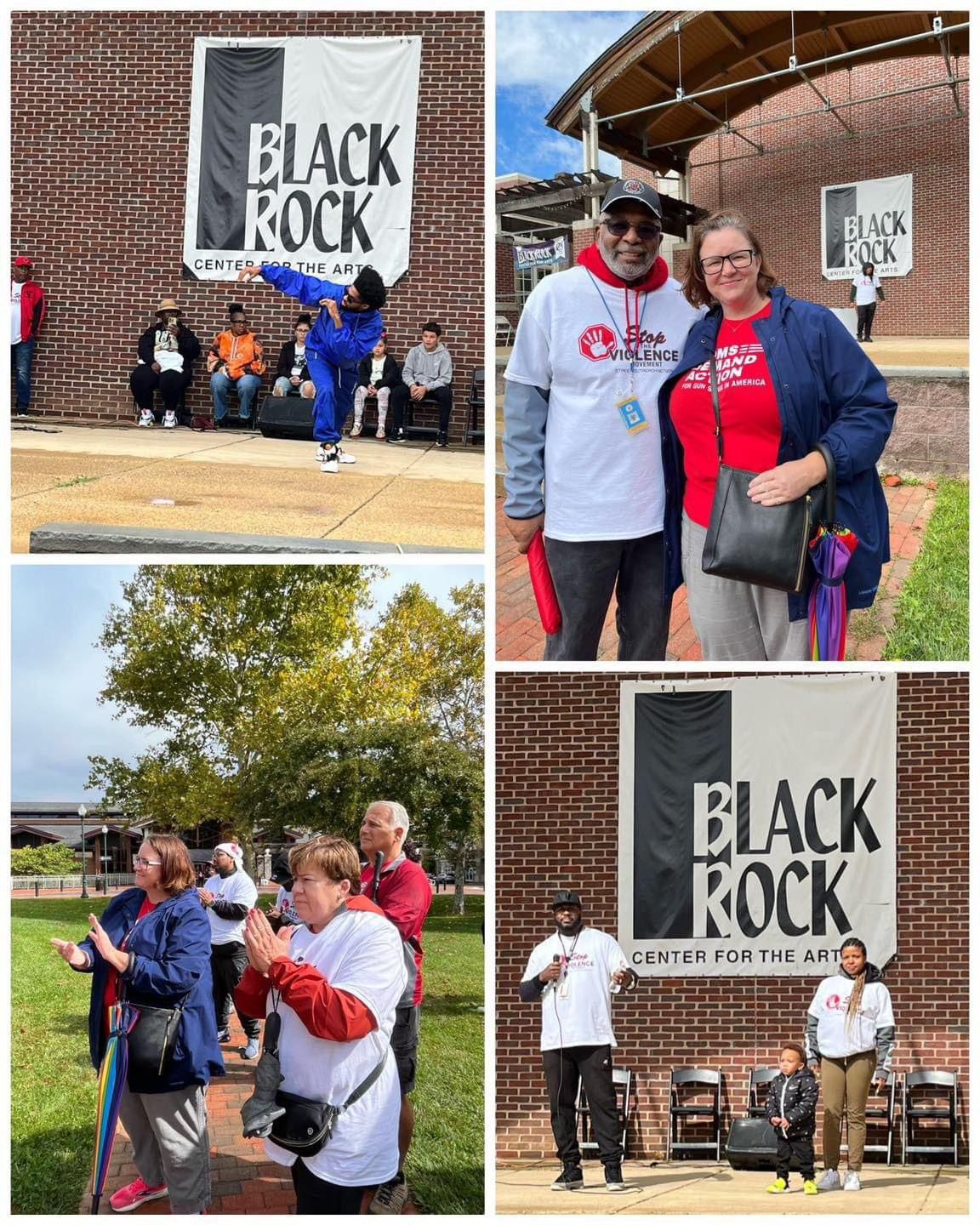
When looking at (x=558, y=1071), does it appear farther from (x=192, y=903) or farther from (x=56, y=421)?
(x=56, y=421)

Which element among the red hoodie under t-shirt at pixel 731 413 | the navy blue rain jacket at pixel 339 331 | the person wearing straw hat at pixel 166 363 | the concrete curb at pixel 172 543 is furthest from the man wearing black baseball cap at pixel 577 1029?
the person wearing straw hat at pixel 166 363

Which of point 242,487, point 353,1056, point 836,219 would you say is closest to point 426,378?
point 242,487

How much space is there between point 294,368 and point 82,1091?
643 cm

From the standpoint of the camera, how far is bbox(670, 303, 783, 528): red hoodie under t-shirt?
327 centimetres

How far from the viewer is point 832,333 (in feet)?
10.6

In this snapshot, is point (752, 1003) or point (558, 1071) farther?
point (752, 1003)

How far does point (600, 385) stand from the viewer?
11.5 feet

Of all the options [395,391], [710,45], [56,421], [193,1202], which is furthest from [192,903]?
[710,45]

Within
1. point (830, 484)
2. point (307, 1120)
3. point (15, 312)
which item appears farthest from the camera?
point (15, 312)

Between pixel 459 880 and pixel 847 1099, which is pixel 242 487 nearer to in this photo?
pixel 847 1099

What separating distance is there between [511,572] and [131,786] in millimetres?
7818

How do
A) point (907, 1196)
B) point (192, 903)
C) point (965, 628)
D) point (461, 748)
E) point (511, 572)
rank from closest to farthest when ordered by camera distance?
point (192, 903) < point (907, 1196) < point (965, 628) < point (511, 572) < point (461, 748)

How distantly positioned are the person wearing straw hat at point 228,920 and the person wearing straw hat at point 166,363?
541cm

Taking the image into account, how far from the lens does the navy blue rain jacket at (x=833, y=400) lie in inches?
127
